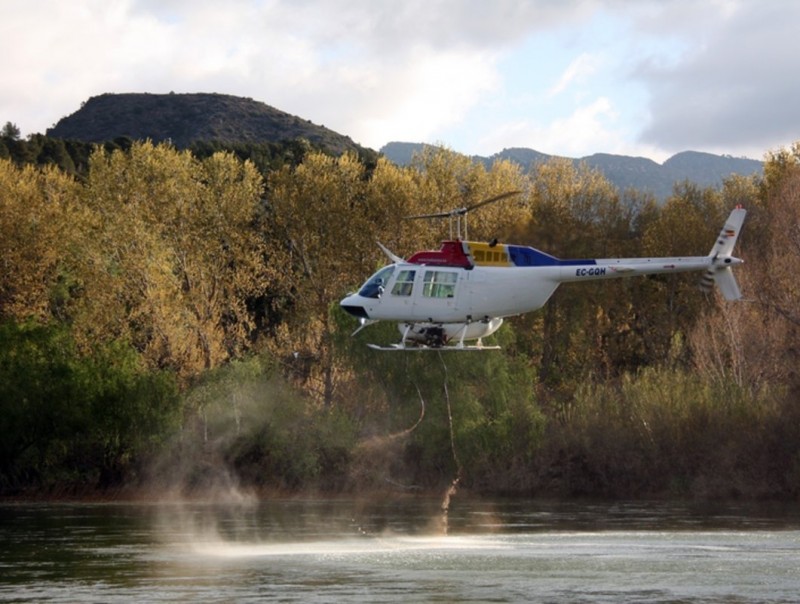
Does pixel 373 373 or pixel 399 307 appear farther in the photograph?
pixel 373 373

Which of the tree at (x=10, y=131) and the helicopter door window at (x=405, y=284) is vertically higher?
the tree at (x=10, y=131)

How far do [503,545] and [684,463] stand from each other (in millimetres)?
21713

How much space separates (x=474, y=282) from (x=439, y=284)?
116 cm

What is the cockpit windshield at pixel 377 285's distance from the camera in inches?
1988

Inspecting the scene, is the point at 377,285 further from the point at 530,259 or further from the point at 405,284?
the point at 530,259

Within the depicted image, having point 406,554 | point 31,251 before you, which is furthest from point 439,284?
point 31,251

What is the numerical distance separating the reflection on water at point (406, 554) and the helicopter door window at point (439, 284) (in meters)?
8.68

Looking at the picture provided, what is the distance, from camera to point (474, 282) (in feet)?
163

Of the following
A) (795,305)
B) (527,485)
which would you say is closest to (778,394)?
(795,305)

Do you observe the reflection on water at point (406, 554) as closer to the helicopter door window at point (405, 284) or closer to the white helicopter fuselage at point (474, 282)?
the white helicopter fuselage at point (474, 282)

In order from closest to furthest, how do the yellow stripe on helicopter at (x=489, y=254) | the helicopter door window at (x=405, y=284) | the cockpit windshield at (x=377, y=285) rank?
1. the helicopter door window at (x=405, y=284)
2. the yellow stripe on helicopter at (x=489, y=254)
3. the cockpit windshield at (x=377, y=285)

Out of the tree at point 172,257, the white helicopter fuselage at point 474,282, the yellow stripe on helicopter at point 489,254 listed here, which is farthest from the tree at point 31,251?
the yellow stripe on helicopter at point 489,254

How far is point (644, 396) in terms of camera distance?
74.0 metres

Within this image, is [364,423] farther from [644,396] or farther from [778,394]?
[778,394]
